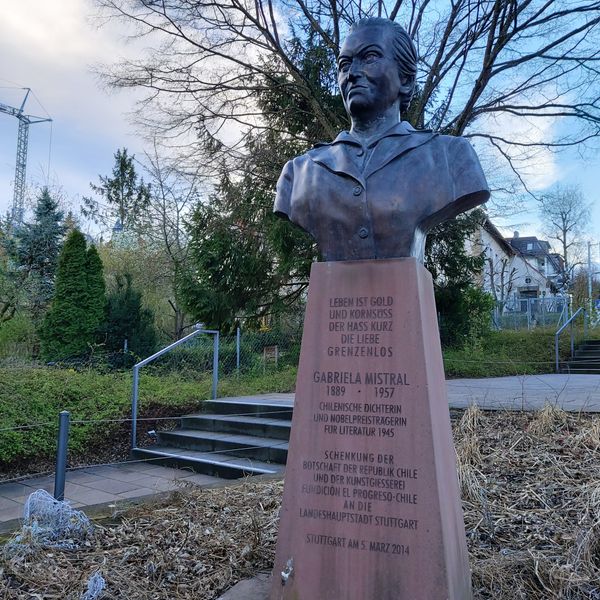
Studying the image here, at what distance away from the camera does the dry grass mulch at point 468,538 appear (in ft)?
10.6

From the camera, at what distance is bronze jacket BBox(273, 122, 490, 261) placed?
304cm

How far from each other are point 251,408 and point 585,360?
11.6 m

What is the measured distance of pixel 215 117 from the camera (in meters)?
13.8

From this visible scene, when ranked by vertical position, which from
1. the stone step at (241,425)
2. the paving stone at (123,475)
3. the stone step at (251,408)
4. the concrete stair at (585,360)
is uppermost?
the concrete stair at (585,360)

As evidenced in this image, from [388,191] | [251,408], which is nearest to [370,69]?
[388,191]

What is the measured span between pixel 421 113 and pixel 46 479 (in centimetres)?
1079

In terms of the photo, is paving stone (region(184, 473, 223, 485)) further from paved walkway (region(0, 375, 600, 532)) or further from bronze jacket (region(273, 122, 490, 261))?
bronze jacket (region(273, 122, 490, 261))

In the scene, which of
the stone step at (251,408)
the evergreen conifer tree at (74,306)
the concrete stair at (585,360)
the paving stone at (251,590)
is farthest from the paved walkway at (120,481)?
the concrete stair at (585,360)

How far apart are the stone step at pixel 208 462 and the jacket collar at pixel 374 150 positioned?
386 centimetres

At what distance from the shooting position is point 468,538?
3859mm

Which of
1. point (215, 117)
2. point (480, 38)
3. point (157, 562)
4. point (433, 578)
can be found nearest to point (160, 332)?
point (215, 117)

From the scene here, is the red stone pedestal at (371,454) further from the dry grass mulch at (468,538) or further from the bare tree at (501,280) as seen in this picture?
the bare tree at (501,280)

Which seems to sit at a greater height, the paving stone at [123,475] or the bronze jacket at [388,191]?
the bronze jacket at [388,191]

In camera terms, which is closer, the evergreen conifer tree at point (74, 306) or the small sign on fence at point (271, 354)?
the evergreen conifer tree at point (74, 306)
